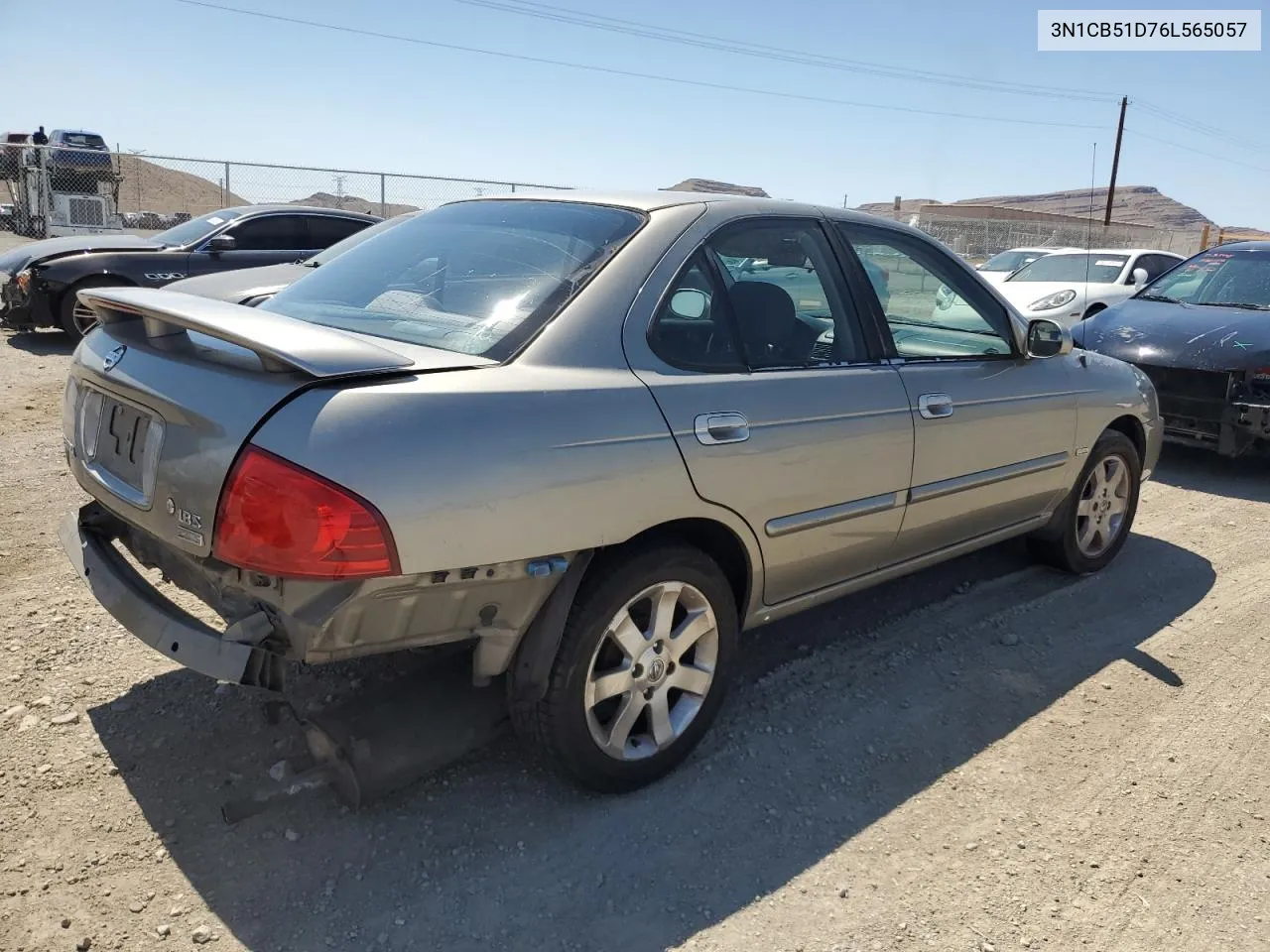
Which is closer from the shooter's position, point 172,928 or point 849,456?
point 172,928

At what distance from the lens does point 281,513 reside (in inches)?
86.2

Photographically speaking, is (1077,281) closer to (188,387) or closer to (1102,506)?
(1102,506)

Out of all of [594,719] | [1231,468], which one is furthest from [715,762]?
[1231,468]

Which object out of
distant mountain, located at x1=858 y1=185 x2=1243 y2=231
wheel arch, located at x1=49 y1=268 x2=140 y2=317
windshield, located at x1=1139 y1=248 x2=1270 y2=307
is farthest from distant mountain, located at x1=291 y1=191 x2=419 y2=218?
distant mountain, located at x1=858 y1=185 x2=1243 y2=231

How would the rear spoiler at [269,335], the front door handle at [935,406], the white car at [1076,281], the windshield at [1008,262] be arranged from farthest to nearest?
the windshield at [1008,262]
the white car at [1076,281]
the front door handle at [935,406]
the rear spoiler at [269,335]

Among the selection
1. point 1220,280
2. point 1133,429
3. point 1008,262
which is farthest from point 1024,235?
point 1133,429

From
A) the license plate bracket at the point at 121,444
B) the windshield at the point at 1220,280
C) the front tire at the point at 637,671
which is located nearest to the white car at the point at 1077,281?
the windshield at the point at 1220,280

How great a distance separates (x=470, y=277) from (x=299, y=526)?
111 centimetres

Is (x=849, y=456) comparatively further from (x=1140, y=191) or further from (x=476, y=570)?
(x=1140, y=191)

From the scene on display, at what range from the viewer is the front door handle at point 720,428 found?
2.82 metres

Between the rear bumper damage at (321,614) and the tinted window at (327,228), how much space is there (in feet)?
27.6

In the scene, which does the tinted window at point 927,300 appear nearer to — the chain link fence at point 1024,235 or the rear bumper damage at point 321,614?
the rear bumper damage at point 321,614

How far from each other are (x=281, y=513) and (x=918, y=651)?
274cm

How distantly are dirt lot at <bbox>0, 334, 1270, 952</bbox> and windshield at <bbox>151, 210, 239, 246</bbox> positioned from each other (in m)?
6.66
